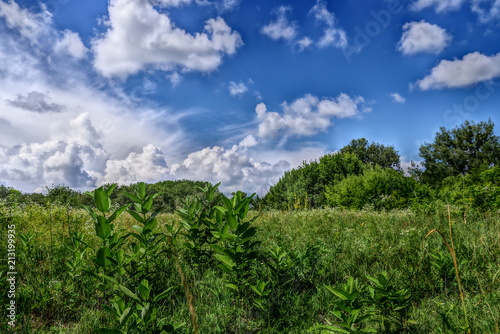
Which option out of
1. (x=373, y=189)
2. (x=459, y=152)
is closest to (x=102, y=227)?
(x=373, y=189)

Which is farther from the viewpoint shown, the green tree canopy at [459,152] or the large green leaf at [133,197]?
the green tree canopy at [459,152]

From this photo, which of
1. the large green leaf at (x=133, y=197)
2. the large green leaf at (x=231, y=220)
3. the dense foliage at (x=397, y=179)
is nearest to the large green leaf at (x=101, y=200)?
the large green leaf at (x=133, y=197)

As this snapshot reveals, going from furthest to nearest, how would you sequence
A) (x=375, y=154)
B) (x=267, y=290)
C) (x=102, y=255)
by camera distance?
(x=375, y=154) < (x=267, y=290) < (x=102, y=255)

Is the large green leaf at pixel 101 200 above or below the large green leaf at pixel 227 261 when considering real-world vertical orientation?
above

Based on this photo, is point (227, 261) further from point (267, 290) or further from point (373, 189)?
point (373, 189)

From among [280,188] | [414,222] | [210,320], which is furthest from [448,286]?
[280,188]

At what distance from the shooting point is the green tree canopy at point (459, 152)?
44672 mm

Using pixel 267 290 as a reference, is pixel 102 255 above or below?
above

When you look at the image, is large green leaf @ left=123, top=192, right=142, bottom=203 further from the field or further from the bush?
the bush

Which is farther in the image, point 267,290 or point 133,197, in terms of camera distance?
point 133,197

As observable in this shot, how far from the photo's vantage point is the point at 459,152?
4581cm

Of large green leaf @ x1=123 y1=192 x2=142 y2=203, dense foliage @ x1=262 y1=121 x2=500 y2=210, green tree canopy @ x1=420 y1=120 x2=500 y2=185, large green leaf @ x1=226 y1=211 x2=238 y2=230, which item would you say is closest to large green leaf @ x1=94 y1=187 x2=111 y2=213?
large green leaf @ x1=123 y1=192 x2=142 y2=203

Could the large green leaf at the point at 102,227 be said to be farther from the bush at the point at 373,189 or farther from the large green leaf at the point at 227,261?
the bush at the point at 373,189

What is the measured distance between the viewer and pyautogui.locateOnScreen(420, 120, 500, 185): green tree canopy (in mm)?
44672
